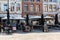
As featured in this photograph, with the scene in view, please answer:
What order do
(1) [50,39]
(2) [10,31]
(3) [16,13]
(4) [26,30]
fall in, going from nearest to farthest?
(1) [50,39]
(2) [10,31]
(4) [26,30]
(3) [16,13]

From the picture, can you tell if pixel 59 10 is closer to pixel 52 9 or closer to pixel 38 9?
pixel 52 9

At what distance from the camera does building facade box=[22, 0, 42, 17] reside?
3938 centimetres

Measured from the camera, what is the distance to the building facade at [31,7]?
3938cm

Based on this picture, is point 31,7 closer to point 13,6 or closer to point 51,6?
point 13,6

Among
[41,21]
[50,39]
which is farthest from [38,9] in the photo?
[50,39]

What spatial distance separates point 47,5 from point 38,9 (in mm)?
2055

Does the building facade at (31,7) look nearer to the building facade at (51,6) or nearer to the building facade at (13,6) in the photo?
the building facade at (13,6)

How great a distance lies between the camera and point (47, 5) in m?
40.4

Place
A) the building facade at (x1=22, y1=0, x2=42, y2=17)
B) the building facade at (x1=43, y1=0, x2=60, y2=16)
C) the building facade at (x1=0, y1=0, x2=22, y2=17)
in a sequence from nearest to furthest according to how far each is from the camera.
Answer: the building facade at (x1=0, y1=0, x2=22, y2=17) → the building facade at (x1=22, y1=0, x2=42, y2=17) → the building facade at (x1=43, y1=0, x2=60, y2=16)

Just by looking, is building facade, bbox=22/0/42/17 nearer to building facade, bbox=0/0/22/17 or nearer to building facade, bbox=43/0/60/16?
building facade, bbox=0/0/22/17

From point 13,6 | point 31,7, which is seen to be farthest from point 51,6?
point 13,6

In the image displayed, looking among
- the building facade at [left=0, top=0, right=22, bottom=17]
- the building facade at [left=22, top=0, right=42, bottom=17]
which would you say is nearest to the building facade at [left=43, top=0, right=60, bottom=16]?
the building facade at [left=22, top=0, right=42, bottom=17]

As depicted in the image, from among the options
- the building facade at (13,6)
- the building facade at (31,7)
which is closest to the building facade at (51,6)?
the building facade at (31,7)

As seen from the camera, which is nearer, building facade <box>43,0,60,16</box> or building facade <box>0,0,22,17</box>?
building facade <box>0,0,22,17</box>
